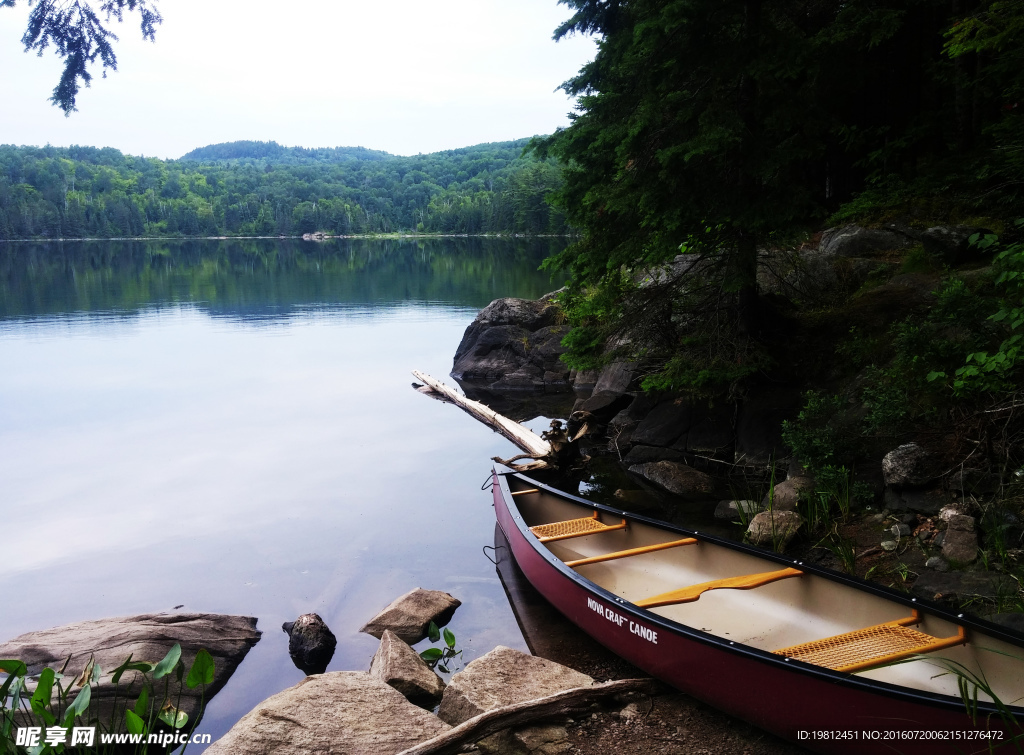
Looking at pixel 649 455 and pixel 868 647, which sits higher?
pixel 868 647

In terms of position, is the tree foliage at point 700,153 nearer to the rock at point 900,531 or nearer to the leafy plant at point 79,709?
the rock at point 900,531

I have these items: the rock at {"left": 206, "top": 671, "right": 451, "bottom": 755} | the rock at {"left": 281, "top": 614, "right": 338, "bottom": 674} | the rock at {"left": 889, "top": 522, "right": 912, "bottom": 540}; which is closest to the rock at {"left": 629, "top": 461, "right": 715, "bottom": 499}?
the rock at {"left": 889, "top": 522, "right": 912, "bottom": 540}

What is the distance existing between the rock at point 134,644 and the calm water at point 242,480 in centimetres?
21

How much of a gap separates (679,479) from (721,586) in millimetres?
4356

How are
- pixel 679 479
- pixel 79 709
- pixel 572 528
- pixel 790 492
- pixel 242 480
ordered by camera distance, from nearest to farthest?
pixel 79 709
pixel 572 528
pixel 790 492
pixel 679 479
pixel 242 480

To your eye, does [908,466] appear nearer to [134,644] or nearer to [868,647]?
[868,647]

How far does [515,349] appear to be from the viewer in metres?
19.5

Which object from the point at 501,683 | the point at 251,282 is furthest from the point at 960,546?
the point at 251,282

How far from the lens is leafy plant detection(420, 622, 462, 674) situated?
254 inches

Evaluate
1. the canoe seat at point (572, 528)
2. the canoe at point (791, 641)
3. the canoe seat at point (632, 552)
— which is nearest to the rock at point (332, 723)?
the canoe at point (791, 641)

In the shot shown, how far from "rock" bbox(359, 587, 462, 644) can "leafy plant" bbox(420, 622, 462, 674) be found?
3.4 inches

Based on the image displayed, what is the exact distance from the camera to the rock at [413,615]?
268 inches

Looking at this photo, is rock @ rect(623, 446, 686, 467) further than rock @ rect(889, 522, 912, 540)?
Yes

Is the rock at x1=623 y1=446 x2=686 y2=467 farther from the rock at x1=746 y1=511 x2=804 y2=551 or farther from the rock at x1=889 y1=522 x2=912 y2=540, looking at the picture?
the rock at x1=889 y1=522 x2=912 y2=540
